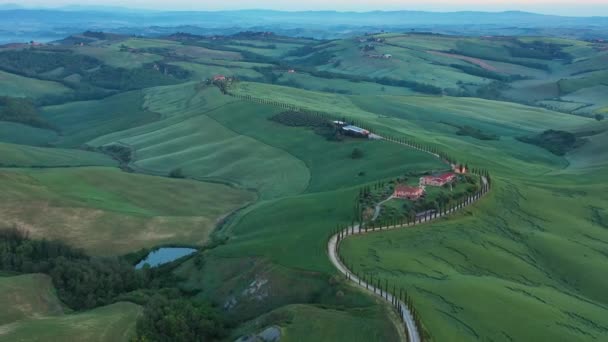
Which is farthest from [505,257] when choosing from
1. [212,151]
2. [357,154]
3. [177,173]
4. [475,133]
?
[475,133]

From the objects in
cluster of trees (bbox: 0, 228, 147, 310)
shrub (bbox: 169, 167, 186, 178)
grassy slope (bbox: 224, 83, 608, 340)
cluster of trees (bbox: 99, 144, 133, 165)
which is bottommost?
cluster of trees (bbox: 99, 144, 133, 165)

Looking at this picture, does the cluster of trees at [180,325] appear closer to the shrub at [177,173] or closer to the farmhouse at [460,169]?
the farmhouse at [460,169]

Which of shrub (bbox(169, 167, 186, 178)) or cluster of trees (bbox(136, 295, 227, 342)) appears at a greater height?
cluster of trees (bbox(136, 295, 227, 342))

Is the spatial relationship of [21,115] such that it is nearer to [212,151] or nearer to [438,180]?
[212,151]

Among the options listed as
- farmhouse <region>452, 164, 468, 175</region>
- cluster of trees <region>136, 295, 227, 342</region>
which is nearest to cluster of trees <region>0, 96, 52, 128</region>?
farmhouse <region>452, 164, 468, 175</region>

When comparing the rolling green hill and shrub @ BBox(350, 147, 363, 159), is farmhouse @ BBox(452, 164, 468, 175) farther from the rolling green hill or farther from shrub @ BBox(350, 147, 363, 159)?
the rolling green hill

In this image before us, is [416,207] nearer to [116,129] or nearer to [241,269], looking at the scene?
A: [241,269]

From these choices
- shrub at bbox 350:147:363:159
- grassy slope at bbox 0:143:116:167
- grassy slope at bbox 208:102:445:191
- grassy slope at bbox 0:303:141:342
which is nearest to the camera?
grassy slope at bbox 0:303:141:342
